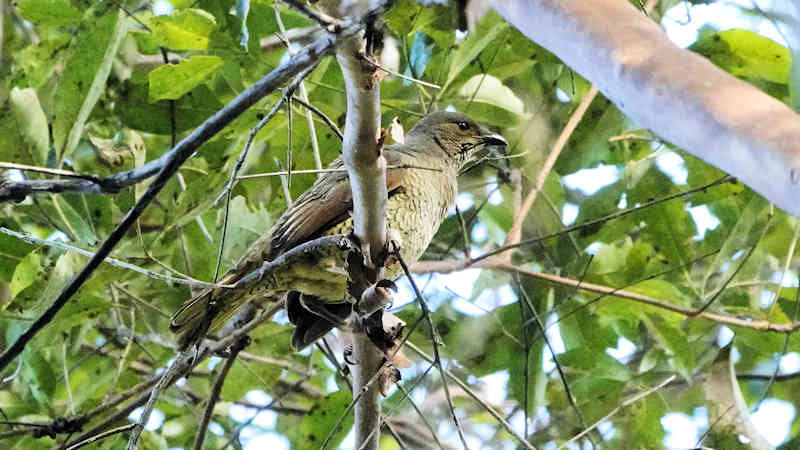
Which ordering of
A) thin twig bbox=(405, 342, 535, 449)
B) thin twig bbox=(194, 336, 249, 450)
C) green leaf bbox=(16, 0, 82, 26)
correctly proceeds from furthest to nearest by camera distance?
green leaf bbox=(16, 0, 82, 26) < thin twig bbox=(194, 336, 249, 450) < thin twig bbox=(405, 342, 535, 449)

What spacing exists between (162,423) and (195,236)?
1427 mm

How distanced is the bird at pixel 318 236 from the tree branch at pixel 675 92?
6.19ft

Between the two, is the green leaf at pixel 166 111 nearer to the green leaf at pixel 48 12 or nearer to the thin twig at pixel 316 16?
the green leaf at pixel 48 12

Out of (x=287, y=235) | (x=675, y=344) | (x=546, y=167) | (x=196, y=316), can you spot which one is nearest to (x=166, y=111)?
(x=287, y=235)

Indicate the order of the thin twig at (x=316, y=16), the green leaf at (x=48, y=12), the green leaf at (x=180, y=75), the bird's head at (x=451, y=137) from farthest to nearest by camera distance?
the bird's head at (x=451, y=137) → the green leaf at (x=48, y=12) → the green leaf at (x=180, y=75) → the thin twig at (x=316, y=16)

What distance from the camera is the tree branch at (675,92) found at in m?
1.85

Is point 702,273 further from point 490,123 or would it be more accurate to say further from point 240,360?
point 240,360

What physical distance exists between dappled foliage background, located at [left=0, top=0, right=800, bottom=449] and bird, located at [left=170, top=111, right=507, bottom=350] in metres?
0.32

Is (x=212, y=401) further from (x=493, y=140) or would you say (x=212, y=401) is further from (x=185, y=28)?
(x=493, y=140)

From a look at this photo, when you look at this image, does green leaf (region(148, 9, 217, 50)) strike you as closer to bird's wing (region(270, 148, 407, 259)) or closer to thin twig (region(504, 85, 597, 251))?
bird's wing (region(270, 148, 407, 259))

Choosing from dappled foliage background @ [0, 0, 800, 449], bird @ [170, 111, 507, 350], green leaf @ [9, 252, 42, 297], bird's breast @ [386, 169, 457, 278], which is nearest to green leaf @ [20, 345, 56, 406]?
dappled foliage background @ [0, 0, 800, 449]

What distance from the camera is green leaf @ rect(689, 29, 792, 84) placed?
16.3 feet

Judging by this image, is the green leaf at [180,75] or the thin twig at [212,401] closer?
the green leaf at [180,75]

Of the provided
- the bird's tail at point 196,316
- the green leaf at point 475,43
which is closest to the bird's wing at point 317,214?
the bird's tail at point 196,316
